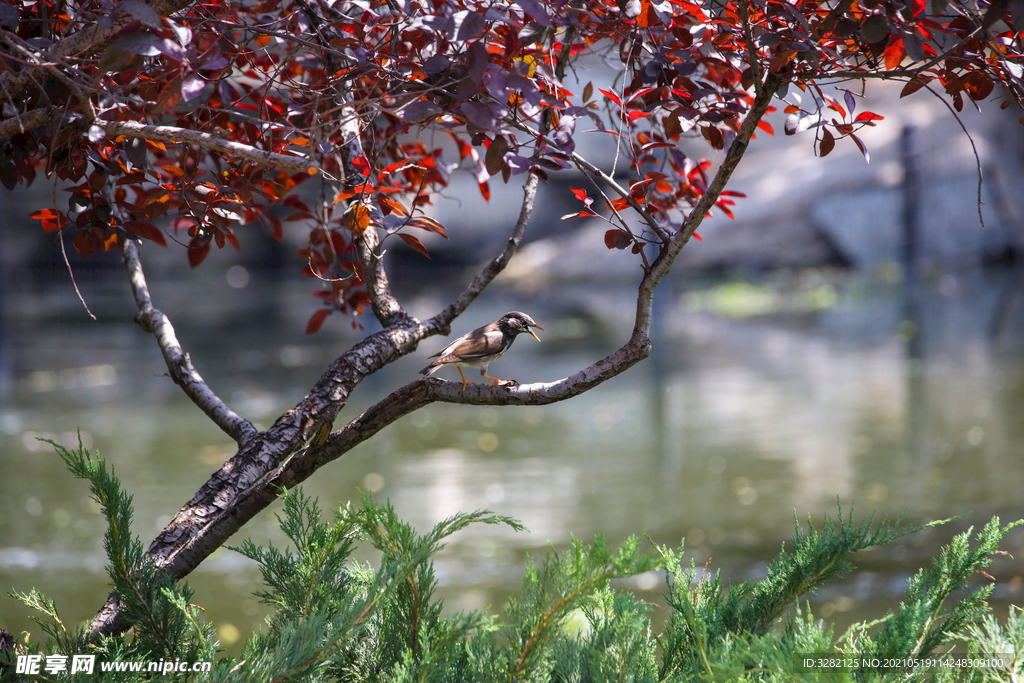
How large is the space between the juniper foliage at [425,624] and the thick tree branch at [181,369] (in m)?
0.43

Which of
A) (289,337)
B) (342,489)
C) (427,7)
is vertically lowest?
(342,489)

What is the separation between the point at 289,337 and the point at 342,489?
21.1 feet

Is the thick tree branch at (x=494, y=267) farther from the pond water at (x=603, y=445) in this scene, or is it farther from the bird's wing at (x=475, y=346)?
the pond water at (x=603, y=445)

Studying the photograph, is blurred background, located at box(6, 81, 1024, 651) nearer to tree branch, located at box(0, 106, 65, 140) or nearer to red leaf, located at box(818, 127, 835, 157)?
red leaf, located at box(818, 127, 835, 157)

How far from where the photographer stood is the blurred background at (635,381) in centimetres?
445

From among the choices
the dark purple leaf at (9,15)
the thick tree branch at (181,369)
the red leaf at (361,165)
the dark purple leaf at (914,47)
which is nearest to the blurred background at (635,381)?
the thick tree branch at (181,369)

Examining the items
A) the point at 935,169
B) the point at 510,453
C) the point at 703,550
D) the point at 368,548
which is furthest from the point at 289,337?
the point at 935,169

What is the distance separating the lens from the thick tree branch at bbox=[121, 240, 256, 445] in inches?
90.1

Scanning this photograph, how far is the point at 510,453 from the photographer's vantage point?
6.02 meters

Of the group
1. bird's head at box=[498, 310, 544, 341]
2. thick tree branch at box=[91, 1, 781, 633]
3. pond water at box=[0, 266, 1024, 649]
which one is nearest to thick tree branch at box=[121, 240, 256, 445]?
thick tree branch at box=[91, 1, 781, 633]

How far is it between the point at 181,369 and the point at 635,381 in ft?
21.0

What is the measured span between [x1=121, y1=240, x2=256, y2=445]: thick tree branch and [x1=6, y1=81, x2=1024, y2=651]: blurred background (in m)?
0.74

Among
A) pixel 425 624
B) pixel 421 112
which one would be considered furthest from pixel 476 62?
pixel 425 624

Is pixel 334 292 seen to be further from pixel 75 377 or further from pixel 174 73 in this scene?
pixel 75 377
